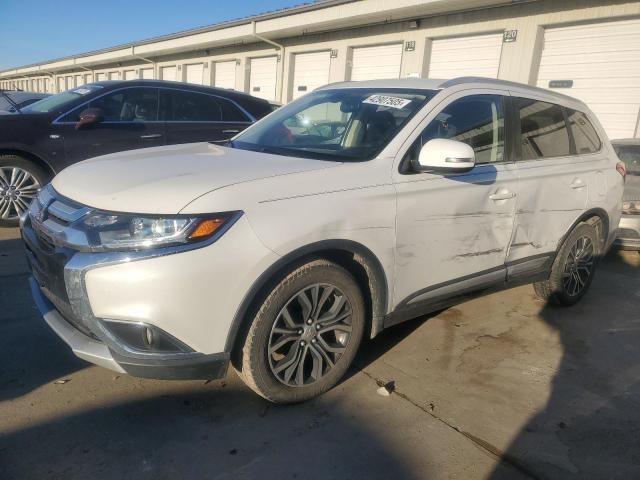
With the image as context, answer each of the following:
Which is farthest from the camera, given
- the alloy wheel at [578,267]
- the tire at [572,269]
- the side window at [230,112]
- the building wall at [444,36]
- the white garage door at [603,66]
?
the building wall at [444,36]

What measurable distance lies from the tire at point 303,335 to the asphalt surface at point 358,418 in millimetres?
157

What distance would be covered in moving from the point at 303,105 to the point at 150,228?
6.49 ft

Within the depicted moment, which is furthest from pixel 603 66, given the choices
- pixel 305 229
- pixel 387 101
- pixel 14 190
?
pixel 14 190

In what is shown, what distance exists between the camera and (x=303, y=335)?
2.54 meters

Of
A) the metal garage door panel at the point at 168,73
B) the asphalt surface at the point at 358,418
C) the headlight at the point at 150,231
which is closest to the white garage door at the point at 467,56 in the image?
the asphalt surface at the point at 358,418

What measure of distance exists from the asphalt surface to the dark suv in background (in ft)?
8.07

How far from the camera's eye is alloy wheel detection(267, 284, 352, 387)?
2.45 metres

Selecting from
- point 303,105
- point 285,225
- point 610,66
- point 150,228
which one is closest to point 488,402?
point 285,225

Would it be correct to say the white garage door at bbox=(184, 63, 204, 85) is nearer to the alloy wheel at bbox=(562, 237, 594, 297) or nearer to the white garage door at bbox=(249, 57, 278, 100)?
the white garage door at bbox=(249, 57, 278, 100)

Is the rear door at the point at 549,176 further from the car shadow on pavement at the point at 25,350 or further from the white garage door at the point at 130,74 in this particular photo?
the white garage door at the point at 130,74

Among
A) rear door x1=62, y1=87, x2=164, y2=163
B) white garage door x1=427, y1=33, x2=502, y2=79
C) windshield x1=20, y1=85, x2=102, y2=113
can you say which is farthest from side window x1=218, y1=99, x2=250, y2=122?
white garage door x1=427, y1=33, x2=502, y2=79

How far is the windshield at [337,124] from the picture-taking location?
9.45ft

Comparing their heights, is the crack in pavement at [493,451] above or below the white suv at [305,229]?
below

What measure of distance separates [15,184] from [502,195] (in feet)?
16.6
